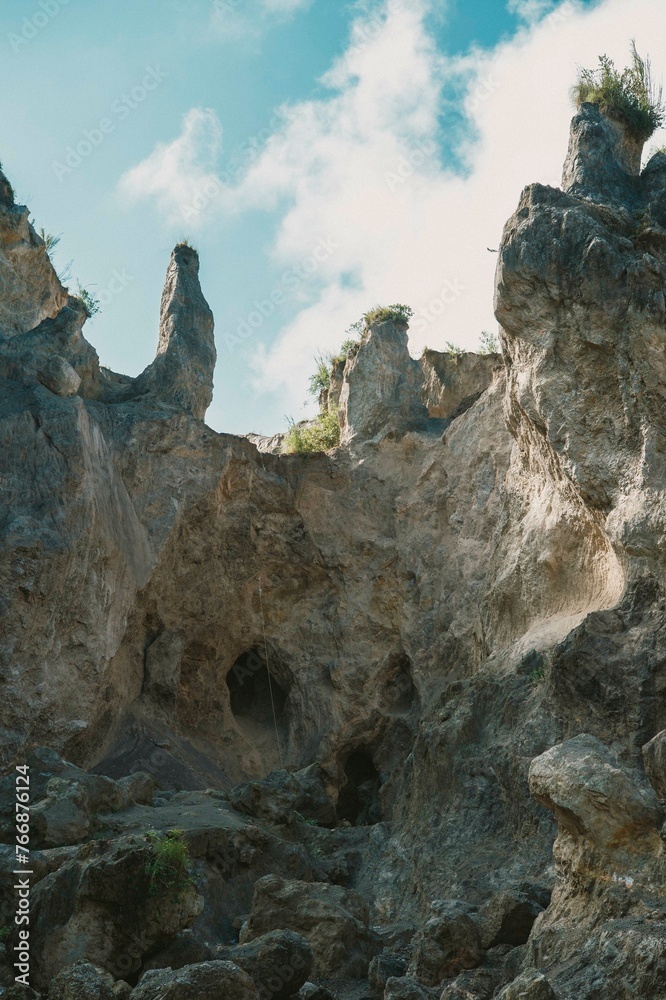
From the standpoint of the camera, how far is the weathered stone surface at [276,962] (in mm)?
9156

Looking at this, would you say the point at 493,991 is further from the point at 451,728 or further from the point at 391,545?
the point at 391,545

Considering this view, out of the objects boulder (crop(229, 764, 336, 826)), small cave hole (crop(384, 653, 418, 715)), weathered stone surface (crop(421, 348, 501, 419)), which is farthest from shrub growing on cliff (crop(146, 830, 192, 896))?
weathered stone surface (crop(421, 348, 501, 419))

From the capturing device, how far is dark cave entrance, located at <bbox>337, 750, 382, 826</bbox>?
18672 millimetres

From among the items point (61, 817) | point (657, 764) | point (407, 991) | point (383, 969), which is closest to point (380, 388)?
point (61, 817)

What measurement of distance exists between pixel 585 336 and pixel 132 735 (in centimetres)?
986

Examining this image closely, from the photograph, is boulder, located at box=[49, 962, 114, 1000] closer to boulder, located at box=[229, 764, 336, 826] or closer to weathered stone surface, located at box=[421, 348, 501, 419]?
boulder, located at box=[229, 764, 336, 826]

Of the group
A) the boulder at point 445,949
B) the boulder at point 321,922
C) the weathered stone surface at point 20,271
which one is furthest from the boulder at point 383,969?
the weathered stone surface at point 20,271

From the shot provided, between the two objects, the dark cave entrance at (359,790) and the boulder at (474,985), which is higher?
the dark cave entrance at (359,790)

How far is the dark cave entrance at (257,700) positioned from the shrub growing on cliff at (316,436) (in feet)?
15.5

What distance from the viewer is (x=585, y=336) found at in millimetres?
14562

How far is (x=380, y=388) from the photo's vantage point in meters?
22.6

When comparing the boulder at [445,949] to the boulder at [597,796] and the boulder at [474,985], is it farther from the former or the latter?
the boulder at [597,796]

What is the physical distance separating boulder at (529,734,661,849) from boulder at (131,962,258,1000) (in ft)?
9.96

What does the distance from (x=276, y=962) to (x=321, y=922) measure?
2.02 meters
